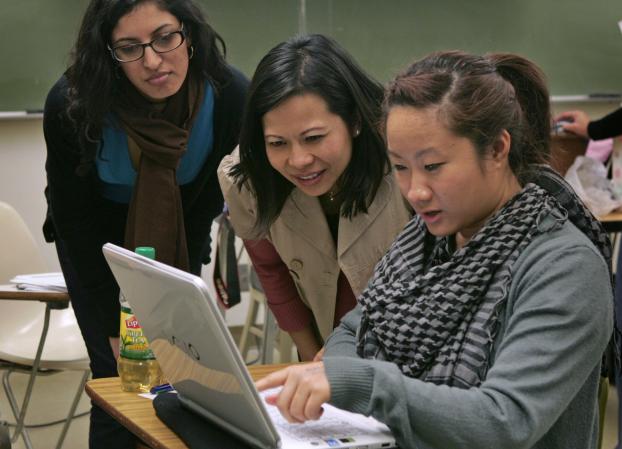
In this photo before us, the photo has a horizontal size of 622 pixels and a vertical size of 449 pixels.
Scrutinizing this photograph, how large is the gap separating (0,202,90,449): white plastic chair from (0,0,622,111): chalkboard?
3.99 feet

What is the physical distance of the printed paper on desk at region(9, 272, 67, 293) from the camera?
260cm

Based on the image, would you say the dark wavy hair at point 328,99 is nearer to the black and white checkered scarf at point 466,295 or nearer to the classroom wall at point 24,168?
the black and white checkered scarf at point 466,295

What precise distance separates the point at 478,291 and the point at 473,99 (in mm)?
267

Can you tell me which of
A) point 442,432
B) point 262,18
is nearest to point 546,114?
point 442,432

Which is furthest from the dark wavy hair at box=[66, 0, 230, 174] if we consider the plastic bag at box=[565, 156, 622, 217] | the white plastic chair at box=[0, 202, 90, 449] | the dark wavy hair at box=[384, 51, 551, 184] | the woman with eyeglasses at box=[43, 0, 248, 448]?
the plastic bag at box=[565, 156, 622, 217]

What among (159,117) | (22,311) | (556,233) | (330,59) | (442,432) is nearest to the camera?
(442,432)

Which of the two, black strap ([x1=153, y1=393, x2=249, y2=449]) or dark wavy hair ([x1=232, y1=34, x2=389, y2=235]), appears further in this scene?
dark wavy hair ([x1=232, y1=34, x2=389, y2=235])

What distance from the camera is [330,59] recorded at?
1804 millimetres

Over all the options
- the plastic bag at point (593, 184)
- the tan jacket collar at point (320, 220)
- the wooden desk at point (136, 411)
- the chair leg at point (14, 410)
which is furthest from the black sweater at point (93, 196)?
the plastic bag at point (593, 184)

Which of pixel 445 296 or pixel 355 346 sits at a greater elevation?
pixel 445 296

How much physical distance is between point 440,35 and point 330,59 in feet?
9.91

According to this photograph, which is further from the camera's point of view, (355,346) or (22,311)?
(22,311)

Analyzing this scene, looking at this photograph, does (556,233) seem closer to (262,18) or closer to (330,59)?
(330,59)

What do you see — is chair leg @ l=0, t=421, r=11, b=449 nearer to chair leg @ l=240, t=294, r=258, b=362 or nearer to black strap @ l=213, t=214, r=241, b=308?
black strap @ l=213, t=214, r=241, b=308
